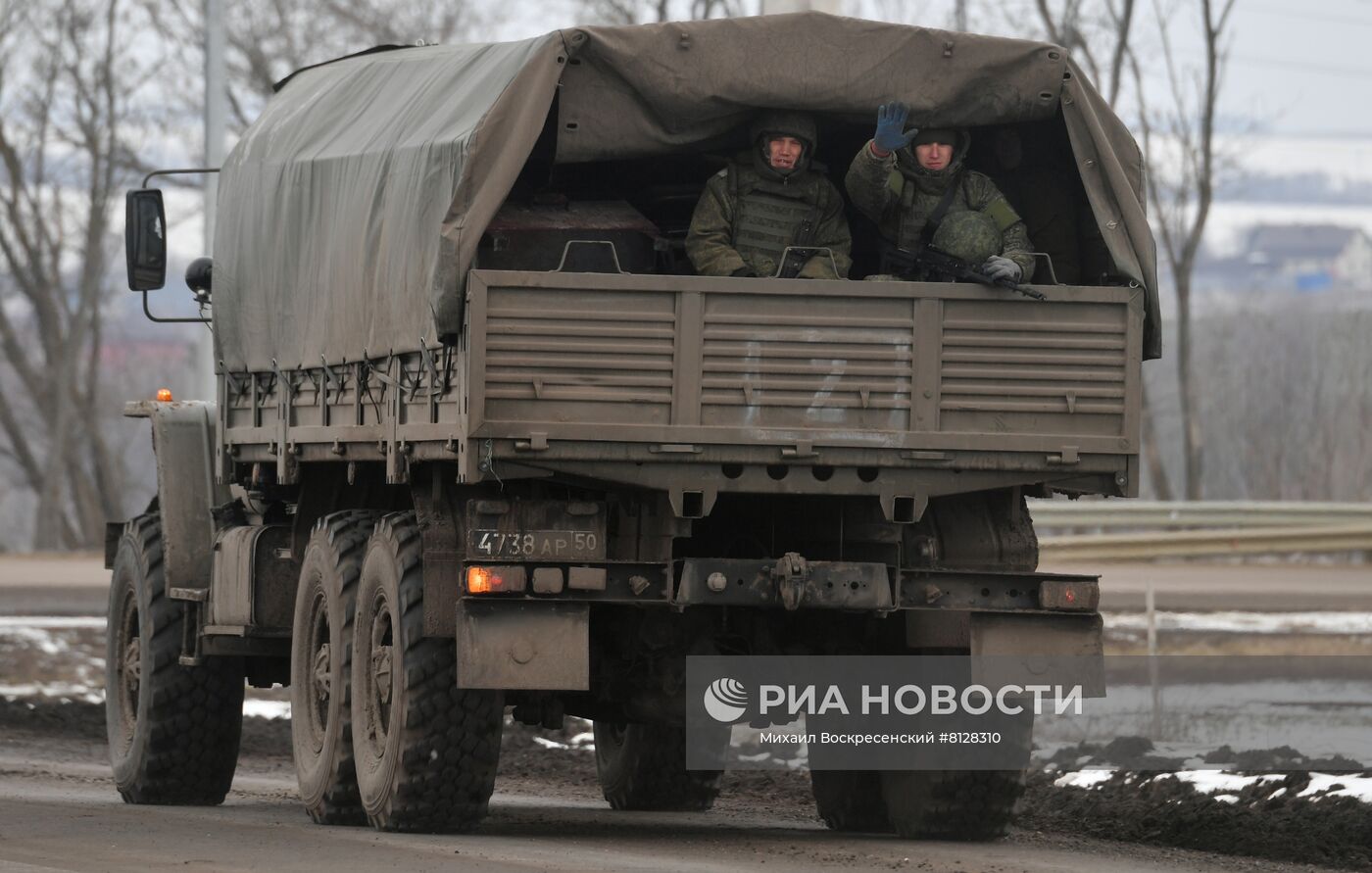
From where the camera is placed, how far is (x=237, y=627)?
12789mm

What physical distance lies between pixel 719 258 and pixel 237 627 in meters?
3.64

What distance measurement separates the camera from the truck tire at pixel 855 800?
1187 cm

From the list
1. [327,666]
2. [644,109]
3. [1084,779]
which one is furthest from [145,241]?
[1084,779]

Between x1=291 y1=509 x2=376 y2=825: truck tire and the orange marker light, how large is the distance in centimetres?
148

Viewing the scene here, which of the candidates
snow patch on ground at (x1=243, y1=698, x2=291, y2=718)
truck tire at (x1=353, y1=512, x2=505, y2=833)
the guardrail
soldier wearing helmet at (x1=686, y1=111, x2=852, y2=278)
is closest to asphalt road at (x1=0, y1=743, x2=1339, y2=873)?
truck tire at (x1=353, y1=512, x2=505, y2=833)

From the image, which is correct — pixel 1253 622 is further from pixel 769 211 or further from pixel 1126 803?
pixel 769 211

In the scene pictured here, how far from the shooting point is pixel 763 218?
10.8m

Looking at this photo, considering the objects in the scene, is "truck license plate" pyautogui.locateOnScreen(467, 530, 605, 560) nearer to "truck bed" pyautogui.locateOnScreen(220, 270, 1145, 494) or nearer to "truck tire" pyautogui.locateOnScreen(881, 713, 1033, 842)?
"truck bed" pyautogui.locateOnScreen(220, 270, 1145, 494)

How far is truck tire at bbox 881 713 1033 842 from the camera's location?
1070 cm

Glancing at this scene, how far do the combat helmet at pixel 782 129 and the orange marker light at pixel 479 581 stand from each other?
221cm

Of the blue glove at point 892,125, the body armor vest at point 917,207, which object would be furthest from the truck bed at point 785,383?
the body armor vest at point 917,207

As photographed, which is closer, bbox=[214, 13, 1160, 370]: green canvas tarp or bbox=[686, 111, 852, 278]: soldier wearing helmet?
bbox=[214, 13, 1160, 370]: green canvas tarp

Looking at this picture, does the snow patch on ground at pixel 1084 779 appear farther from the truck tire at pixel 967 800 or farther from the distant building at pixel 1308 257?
the distant building at pixel 1308 257

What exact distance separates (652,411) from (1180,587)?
678 inches
